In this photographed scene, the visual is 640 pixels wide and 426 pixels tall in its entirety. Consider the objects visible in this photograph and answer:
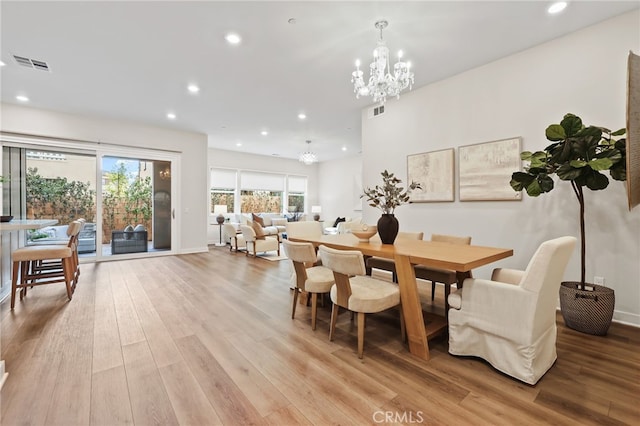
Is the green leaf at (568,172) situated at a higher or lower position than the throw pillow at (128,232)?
higher

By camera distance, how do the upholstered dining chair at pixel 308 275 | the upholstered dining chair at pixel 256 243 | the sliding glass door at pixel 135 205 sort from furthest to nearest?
the upholstered dining chair at pixel 256 243 → the sliding glass door at pixel 135 205 → the upholstered dining chair at pixel 308 275

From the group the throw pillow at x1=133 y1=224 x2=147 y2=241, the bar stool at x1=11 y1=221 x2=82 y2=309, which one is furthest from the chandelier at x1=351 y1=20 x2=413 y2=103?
the throw pillow at x1=133 y1=224 x2=147 y2=241

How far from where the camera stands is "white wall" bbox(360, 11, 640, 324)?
2.65 m

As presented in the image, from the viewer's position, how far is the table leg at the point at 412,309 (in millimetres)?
A: 2059

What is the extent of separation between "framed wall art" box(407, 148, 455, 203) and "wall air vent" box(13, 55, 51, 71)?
16.8 feet

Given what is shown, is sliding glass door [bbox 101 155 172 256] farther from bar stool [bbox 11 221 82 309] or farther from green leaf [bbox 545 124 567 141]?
green leaf [bbox 545 124 567 141]

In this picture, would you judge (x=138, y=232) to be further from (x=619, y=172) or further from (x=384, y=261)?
(x=619, y=172)

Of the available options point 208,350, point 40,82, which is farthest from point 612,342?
point 40,82

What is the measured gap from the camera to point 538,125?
3.14m

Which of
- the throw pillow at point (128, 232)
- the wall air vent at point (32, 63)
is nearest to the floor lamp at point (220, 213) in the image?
the throw pillow at point (128, 232)

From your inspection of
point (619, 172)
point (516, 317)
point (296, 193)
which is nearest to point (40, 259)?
point (516, 317)

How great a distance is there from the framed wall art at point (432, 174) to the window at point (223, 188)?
6.45 meters

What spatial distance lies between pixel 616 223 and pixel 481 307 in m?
2.00

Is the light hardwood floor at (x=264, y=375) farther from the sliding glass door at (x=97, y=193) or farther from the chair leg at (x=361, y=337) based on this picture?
the sliding glass door at (x=97, y=193)
